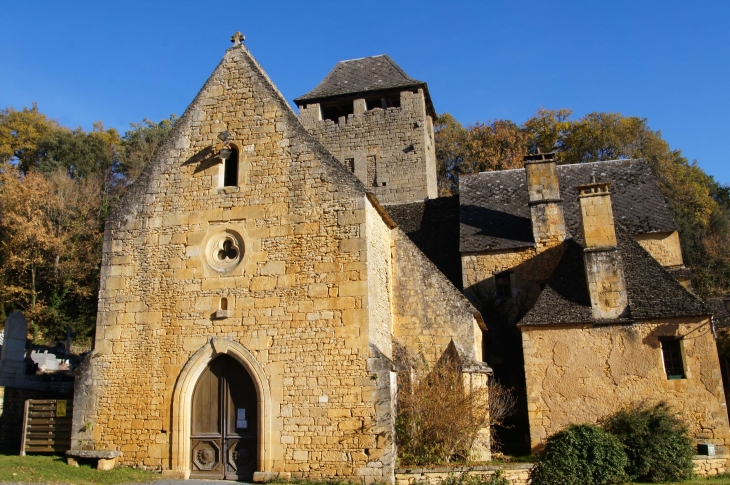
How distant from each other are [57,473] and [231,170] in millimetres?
6226

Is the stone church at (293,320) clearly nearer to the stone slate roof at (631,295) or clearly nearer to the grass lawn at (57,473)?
the stone slate roof at (631,295)

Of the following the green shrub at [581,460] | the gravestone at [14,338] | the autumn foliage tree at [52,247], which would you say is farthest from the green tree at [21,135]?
the green shrub at [581,460]

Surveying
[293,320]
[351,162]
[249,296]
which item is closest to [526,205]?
[351,162]

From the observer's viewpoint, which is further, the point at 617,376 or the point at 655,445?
the point at 617,376

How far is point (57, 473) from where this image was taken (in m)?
10.5

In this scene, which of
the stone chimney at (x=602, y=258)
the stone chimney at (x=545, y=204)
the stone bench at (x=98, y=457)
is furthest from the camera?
the stone chimney at (x=545, y=204)

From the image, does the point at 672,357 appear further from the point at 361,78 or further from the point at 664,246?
the point at 361,78

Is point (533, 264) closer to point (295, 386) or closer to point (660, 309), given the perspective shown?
point (660, 309)

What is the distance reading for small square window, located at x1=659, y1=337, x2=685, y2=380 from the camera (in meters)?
13.3

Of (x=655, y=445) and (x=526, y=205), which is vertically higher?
(x=526, y=205)

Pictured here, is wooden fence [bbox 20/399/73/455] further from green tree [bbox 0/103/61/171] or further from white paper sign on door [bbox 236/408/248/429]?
green tree [bbox 0/103/61/171]

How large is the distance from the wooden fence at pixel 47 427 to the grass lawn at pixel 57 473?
55 centimetres

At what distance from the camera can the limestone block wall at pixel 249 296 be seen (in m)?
10.9

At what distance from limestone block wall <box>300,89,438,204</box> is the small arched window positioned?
13.5 metres
